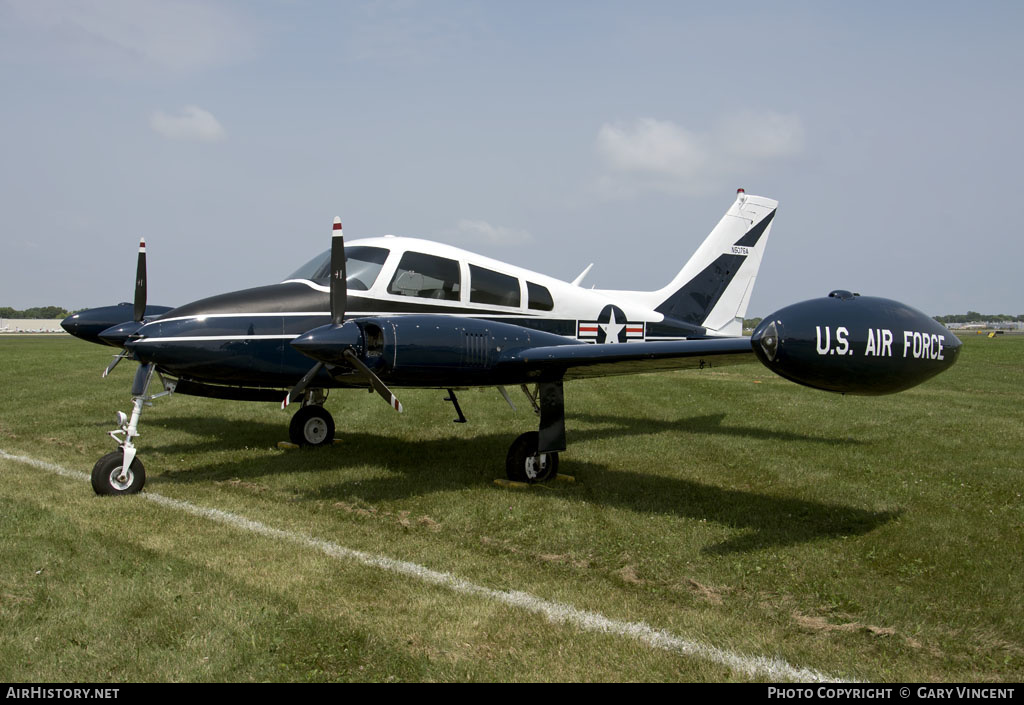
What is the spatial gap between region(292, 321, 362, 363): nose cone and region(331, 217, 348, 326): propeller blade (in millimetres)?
459

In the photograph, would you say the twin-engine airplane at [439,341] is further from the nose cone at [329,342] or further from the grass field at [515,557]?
the grass field at [515,557]

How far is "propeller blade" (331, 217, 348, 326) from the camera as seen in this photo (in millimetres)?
7988

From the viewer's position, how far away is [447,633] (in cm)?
461

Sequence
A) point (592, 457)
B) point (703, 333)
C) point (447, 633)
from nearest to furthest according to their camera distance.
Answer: point (447, 633), point (592, 457), point (703, 333)

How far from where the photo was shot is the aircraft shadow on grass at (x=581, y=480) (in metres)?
7.14

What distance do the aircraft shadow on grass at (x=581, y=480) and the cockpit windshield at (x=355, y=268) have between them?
254 centimetres

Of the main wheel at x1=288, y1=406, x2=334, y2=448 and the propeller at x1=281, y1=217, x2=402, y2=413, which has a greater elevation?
the propeller at x1=281, y1=217, x2=402, y2=413

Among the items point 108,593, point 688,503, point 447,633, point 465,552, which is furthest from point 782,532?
point 108,593

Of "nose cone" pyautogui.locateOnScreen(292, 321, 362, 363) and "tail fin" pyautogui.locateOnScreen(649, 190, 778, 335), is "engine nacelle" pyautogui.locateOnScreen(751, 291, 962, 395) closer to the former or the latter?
"nose cone" pyautogui.locateOnScreen(292, 321, 362, 363)

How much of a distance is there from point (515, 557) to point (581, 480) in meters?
3.09

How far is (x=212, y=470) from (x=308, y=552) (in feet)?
13.7

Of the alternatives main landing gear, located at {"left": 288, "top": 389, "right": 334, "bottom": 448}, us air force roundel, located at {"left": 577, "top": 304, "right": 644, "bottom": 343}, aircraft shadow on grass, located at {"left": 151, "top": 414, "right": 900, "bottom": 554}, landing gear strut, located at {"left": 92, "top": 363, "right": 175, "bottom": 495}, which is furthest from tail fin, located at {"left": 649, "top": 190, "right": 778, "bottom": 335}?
landing gear strut, located at {"left": 92, "top": 363, "right": 175, "bottom": 495}

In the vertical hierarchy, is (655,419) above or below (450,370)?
below
